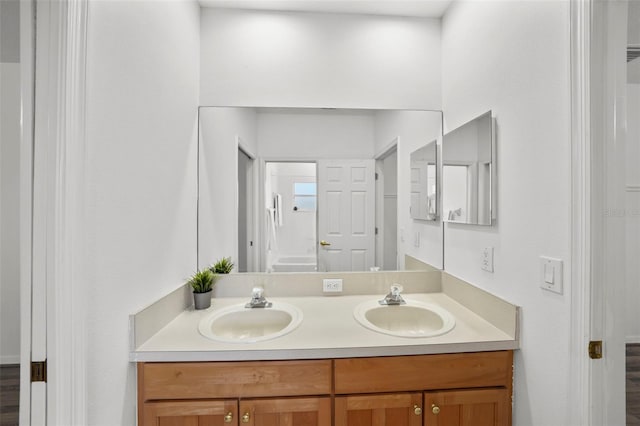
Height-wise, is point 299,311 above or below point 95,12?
below

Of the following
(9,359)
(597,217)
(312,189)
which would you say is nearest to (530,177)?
(597,217)

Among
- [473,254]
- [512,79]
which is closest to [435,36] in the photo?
[512,79]

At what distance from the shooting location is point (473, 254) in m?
1.55

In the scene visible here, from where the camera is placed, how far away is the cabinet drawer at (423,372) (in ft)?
3.94

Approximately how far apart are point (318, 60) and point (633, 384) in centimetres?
197

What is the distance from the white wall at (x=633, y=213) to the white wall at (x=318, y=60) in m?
1.15

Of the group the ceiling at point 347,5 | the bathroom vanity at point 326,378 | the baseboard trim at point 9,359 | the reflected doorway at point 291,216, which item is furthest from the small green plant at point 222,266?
the ceiling at point 347,5

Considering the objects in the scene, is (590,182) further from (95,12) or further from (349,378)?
(95,12)

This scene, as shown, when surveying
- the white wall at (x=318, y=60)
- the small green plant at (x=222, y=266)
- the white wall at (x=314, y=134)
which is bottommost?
the small green plant at (x=222, y=266)

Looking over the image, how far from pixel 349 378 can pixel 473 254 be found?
86 cm

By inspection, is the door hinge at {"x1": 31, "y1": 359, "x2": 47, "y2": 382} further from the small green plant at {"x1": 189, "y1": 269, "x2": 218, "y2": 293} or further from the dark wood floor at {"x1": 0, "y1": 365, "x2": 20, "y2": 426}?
the small green plant at {"x1": 189, "y1": 269, "x2": 218, "y2": 293}

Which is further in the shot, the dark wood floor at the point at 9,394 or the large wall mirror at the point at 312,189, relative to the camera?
the large wall mirror at the point at 312,189

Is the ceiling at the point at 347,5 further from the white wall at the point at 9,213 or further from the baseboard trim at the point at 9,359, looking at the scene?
the baseboard trim at the point at 9,359

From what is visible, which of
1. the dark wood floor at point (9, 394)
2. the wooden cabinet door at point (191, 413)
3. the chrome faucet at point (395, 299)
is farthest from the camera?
the chrome faucet at point (395, 299)
